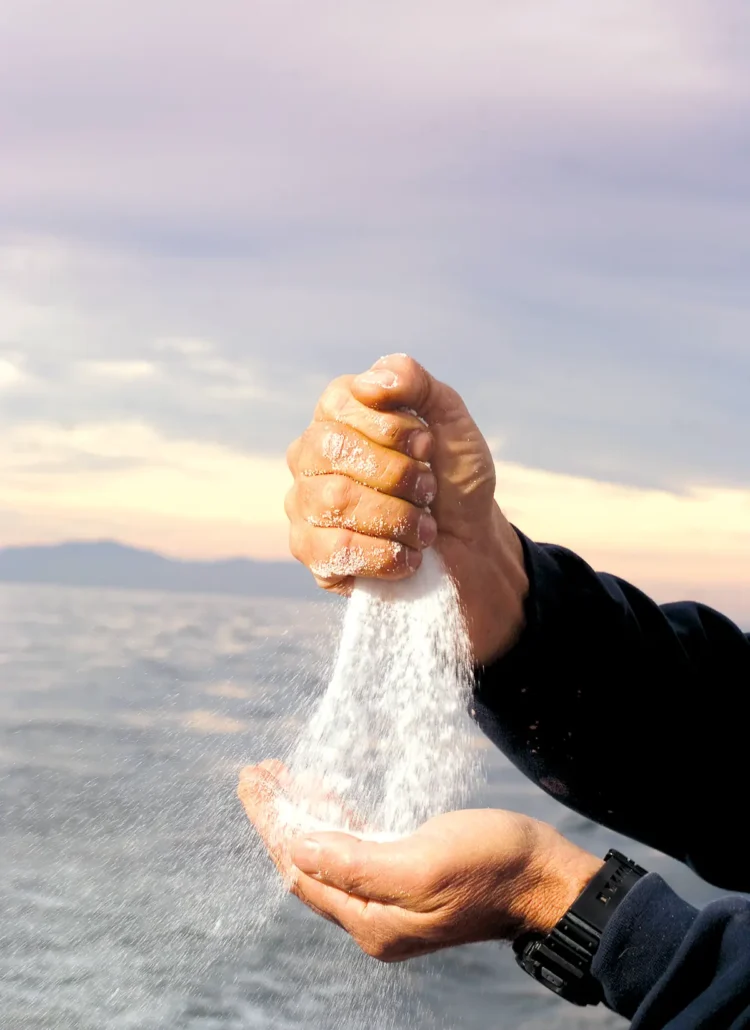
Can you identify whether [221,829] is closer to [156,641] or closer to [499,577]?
[499,577]

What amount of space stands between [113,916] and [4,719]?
435 centimetres

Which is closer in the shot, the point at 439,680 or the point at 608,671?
the point at 439,680

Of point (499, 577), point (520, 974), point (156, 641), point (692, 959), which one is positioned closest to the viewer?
point (692, 959)

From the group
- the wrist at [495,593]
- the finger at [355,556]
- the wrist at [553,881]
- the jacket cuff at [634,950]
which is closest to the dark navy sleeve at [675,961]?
the jacket cuff at [634,950]

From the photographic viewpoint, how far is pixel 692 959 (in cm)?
173

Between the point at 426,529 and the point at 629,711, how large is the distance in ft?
2.84

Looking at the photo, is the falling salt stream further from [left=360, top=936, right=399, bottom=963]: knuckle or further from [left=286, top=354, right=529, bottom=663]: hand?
[left=360, top=936, right=399, bottom=963]: knuckle

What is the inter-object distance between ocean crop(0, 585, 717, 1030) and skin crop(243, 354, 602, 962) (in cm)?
31

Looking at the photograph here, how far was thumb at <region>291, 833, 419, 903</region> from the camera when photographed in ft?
6.79

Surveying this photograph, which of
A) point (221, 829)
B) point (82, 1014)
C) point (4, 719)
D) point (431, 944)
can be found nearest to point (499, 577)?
point (431, 944)

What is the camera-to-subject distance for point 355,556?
2.03 metres

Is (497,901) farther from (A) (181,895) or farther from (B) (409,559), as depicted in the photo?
(A) (181,895)

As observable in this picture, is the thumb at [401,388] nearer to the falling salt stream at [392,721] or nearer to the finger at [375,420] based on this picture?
the finger at [375,420]

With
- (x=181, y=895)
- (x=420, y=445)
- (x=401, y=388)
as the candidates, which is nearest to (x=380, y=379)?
(x=401, y=388)
